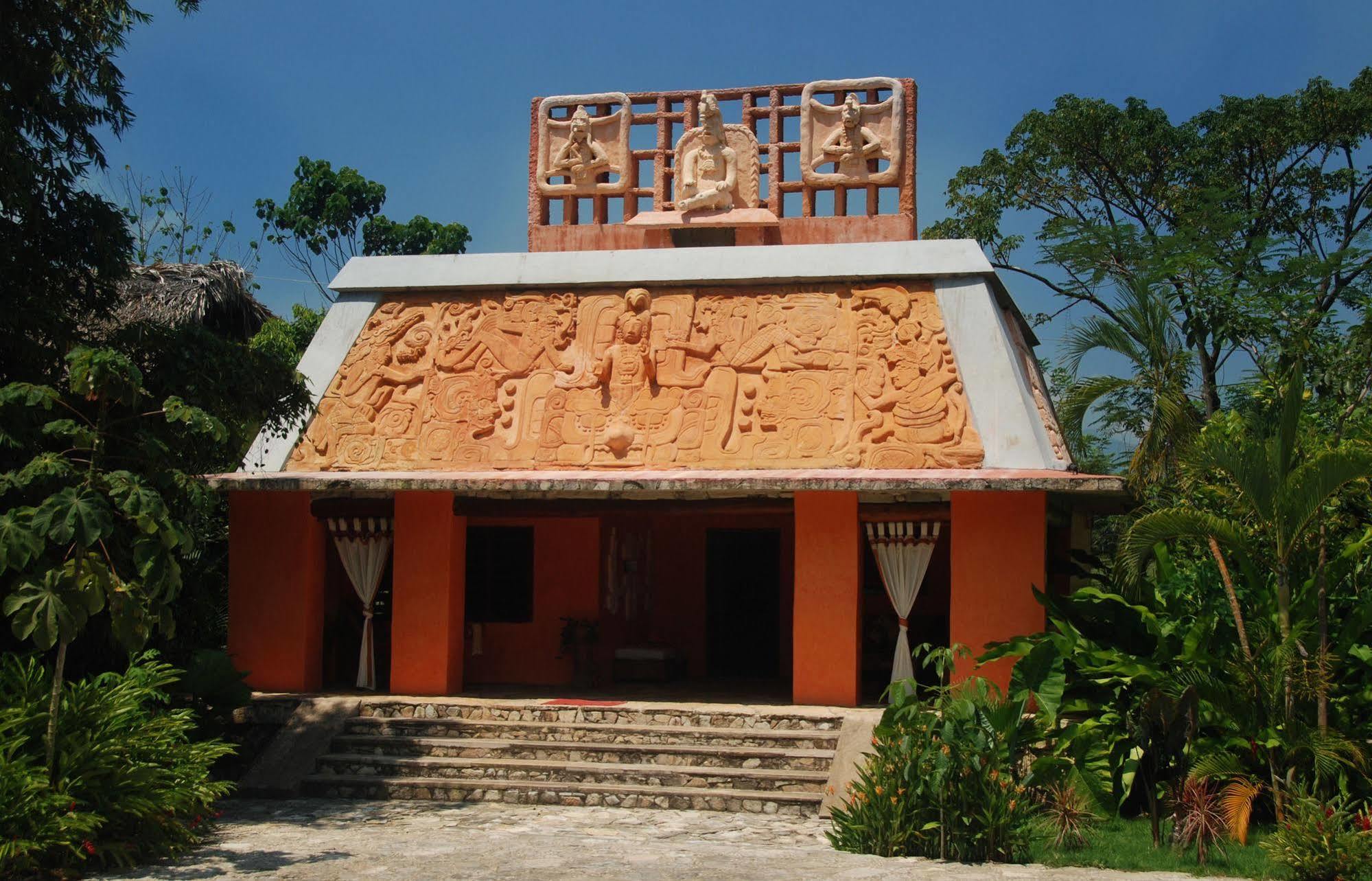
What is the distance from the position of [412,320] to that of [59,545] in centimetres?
484

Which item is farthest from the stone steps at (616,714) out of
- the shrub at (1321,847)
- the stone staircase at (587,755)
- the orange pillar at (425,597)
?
the shrub at (1321,847)

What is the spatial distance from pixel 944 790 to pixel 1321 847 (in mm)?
2018

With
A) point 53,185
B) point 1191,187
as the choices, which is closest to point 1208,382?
point 1191,187

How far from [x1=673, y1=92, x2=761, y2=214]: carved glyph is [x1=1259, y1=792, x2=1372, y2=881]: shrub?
25.0 ft

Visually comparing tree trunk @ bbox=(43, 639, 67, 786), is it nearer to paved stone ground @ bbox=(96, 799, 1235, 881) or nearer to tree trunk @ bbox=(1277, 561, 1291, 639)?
paved stone ground @ bbox=(96, 799, 1235, 881)

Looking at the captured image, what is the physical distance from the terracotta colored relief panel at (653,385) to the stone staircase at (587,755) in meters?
2.10

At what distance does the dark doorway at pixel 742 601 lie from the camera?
13930 millimetres

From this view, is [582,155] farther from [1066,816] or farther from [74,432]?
[1066,816]

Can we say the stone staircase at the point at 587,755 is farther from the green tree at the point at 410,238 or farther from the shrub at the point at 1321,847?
the green tree at the point at 410,238

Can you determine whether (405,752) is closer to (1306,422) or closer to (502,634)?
(502,634)

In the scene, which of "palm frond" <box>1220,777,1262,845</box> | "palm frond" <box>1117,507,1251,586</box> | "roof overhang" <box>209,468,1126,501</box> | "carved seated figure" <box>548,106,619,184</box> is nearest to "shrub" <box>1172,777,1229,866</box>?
"palm frond" <box>1220,777,1262,845</box>

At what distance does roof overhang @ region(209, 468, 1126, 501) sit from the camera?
1001cm

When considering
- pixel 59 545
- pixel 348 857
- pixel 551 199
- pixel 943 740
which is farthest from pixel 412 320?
pixel 943 740

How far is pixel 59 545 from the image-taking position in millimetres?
8023
